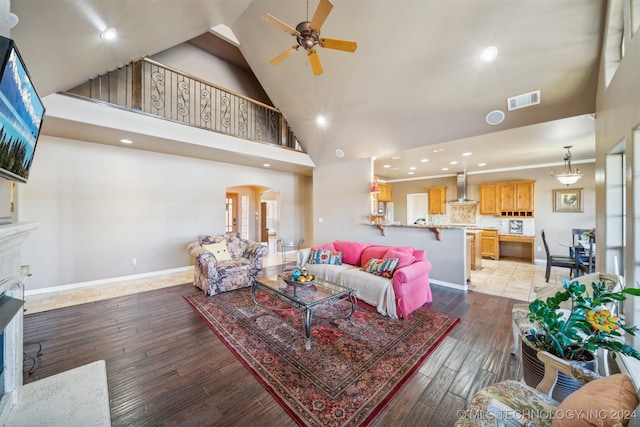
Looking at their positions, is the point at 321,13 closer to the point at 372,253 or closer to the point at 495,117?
the point at 495,117

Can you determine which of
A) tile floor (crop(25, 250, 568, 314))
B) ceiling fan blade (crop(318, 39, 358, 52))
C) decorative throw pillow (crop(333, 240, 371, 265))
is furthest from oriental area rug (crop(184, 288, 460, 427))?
ceiling fan blade (crop(318, 39, 358, 52))

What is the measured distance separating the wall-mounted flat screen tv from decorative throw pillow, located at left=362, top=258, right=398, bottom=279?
11.9 feet

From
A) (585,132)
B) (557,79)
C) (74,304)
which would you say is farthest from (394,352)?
(585,132)

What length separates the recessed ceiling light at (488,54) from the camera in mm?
2992

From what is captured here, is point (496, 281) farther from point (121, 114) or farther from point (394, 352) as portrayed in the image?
point (121, 114)

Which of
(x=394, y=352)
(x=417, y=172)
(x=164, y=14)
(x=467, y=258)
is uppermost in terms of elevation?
(x=164, y=14)

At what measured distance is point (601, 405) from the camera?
87 centimetres

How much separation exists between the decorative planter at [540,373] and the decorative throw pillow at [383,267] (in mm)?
1766

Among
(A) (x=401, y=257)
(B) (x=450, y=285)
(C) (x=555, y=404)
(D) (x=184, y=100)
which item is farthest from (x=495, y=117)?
(D) (x=184, y=100)

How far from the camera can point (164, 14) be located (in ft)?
9.72

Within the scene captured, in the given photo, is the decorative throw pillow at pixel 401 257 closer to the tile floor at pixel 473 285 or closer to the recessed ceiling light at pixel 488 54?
the tile floor at pixel 473 285

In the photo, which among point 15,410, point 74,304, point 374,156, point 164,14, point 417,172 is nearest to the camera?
point 15,410

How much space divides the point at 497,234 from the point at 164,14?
860cm

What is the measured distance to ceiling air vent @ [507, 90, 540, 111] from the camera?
→ 322cm
